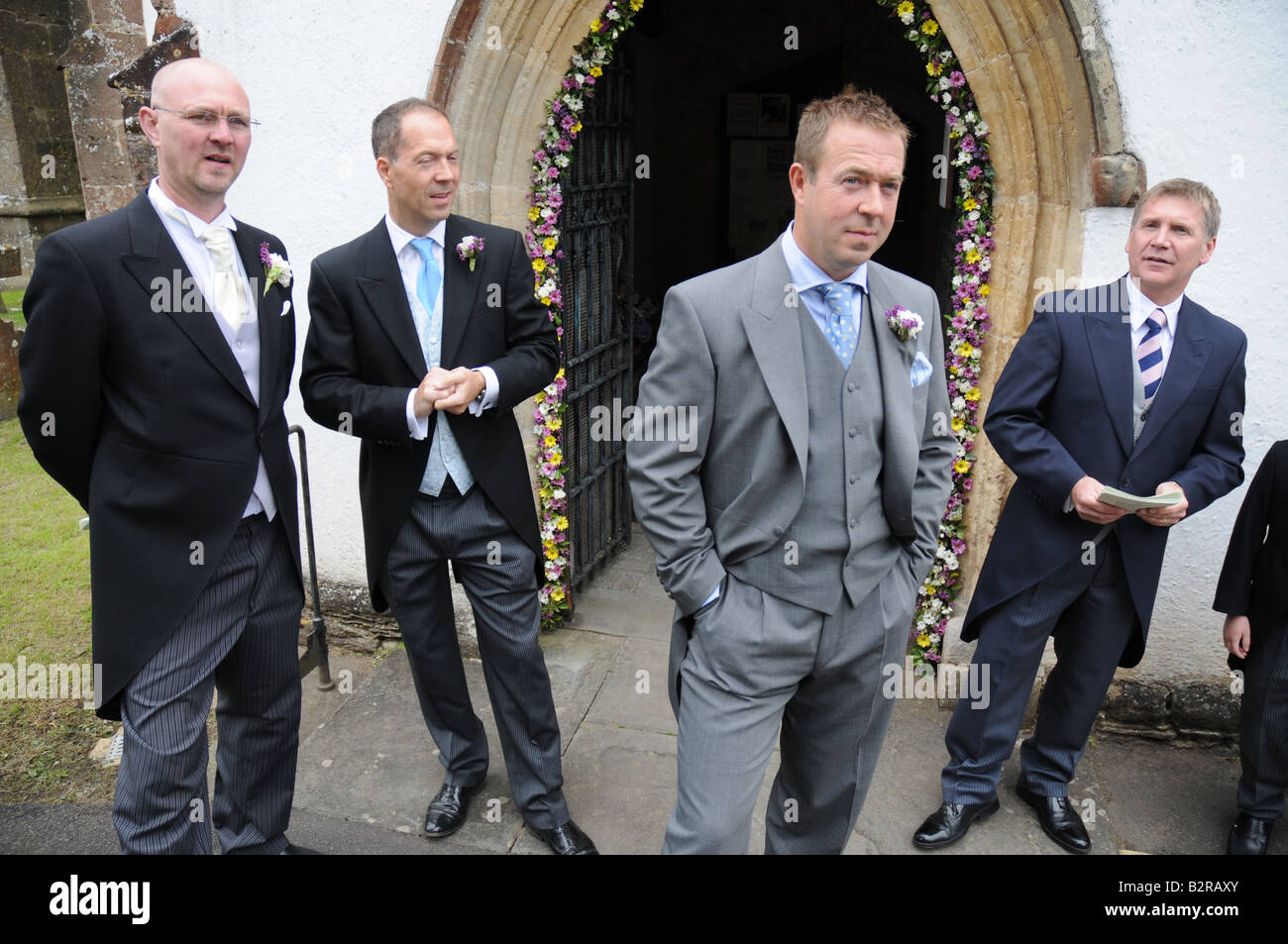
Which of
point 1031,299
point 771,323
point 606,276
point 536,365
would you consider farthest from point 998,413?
point 606,276

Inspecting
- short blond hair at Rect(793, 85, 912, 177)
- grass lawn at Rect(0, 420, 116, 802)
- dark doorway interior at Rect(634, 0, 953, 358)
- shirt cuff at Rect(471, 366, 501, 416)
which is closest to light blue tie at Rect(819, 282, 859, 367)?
short blond hair at Rect(793, 85, 912, 177)

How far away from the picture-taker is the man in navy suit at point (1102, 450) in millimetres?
3186

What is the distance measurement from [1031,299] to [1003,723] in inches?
68.1

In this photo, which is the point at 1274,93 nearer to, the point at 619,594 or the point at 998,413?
the point at 998,413

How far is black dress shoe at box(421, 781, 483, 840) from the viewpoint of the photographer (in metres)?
3.50

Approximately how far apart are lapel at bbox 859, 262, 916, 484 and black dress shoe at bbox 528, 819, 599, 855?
1745 millimetres

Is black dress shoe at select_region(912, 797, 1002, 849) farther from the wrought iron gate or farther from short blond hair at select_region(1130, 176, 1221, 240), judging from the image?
the wrought iron gate

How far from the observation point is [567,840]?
134 inches

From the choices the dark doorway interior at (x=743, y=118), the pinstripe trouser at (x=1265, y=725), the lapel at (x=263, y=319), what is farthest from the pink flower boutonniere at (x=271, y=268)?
the dark doorway interior at (x=743, y=118)

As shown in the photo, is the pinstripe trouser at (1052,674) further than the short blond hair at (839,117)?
Yes

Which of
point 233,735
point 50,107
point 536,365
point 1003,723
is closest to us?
point 233,735

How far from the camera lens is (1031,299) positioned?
409 cm

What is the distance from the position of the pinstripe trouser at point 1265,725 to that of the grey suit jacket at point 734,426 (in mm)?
1733

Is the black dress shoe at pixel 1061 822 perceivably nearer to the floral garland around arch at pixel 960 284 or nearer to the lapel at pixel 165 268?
the floral garland around arch at pixel 960 284
